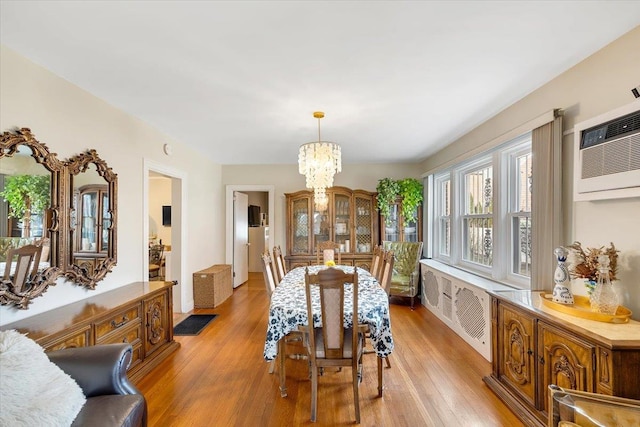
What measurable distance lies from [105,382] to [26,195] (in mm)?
1417

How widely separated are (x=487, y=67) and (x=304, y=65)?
4.24 feet

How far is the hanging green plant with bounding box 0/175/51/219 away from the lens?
1.90 m

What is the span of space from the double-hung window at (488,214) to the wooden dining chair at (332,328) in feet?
6.25

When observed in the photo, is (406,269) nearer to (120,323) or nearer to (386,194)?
(386,194)

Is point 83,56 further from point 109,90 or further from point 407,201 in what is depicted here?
point 407,201

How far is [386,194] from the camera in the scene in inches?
195

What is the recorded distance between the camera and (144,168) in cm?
325

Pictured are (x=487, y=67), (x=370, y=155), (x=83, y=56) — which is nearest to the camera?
(x=83, y=56)

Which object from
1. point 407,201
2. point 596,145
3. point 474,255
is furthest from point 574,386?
point 407,201

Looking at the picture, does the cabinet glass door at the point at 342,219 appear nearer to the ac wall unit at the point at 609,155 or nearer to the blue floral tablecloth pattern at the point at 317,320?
the blue floral tablecloth pattern at the point at 317,320

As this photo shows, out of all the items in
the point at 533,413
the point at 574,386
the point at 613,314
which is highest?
the point at 613,314

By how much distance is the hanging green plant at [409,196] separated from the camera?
4926mm

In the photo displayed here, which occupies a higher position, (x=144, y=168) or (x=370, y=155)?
(x=370, y=155)

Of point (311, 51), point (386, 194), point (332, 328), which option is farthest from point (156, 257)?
point (311, 51)
